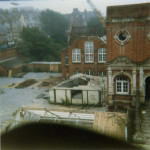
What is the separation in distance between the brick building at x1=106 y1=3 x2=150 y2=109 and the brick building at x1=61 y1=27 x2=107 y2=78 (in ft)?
→ 18.9

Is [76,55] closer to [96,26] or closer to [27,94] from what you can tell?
[96,26]

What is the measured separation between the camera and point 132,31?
24.7 feet

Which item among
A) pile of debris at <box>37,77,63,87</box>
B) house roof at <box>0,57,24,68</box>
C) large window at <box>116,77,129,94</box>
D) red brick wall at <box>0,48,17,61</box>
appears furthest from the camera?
pile of debris at <box>37,77,63,87</box>

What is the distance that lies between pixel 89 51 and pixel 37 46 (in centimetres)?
401

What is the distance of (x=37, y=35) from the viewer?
1653 centimetres

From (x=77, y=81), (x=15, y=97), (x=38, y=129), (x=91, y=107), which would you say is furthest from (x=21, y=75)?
(x=38, y=129)

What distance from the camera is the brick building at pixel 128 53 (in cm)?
743

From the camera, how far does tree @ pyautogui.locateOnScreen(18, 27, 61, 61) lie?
13.4m

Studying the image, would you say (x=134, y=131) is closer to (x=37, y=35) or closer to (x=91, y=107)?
(x=91, y=107)

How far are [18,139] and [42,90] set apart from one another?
704 cm

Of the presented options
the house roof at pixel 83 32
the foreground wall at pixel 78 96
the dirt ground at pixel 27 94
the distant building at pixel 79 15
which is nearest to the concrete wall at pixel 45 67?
the dirt ground at pixel 27 94

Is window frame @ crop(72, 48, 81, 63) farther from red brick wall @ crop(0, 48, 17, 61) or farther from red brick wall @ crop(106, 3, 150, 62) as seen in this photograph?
red brick wall @ crop(106, 3, 150, 62)

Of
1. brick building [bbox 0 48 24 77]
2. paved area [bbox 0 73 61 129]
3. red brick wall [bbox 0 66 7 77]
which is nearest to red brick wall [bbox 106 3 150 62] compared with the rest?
paved area [bbox 0 73 61 129]

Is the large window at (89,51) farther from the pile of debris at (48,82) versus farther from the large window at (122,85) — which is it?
the large window at (122,85)
